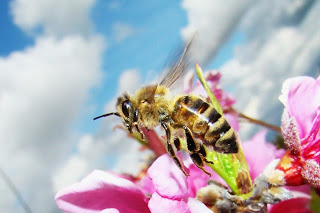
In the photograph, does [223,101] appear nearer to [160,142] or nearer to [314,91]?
[160,142]

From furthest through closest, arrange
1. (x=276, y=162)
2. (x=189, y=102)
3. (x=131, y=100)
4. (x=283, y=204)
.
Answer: (x=131, y=100) → (x=189, y=102) → (x=283, y=204) → (x=276, y=162)

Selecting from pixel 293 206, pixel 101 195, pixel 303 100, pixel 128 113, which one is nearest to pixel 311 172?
pixel 303 100

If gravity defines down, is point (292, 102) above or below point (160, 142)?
below

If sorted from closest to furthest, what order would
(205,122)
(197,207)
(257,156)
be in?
1. (197,207)
2. (205,122)
3. (257,156)

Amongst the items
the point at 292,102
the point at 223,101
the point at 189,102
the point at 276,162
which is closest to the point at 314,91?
the point at 292,102

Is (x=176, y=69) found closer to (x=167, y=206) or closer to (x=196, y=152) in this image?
(x=196, y=152)

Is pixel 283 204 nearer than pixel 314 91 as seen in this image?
No

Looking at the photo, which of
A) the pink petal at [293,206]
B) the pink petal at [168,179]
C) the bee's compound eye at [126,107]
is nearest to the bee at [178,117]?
the bee's compound eye at [126,107]
